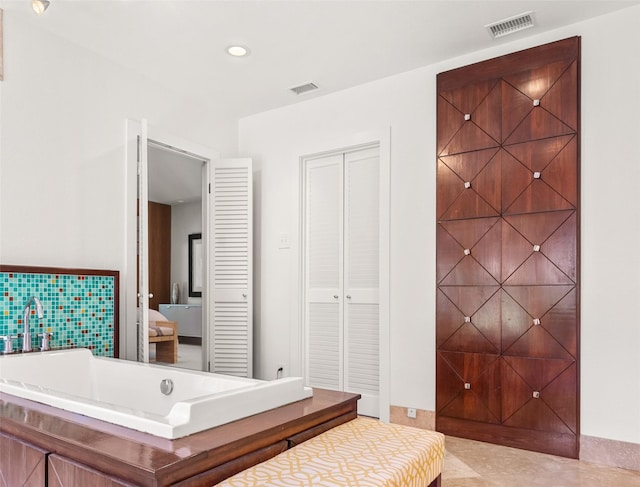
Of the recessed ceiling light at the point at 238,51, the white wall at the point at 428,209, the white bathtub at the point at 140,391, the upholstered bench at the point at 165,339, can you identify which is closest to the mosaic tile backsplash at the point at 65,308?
the white bathtub at the point at 140,391

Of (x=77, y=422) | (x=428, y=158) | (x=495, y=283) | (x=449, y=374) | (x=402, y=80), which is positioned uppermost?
(x=402, y=80)

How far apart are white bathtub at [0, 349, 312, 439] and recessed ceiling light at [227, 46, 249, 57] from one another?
2.12 m

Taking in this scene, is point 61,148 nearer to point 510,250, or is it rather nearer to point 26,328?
point 26,328

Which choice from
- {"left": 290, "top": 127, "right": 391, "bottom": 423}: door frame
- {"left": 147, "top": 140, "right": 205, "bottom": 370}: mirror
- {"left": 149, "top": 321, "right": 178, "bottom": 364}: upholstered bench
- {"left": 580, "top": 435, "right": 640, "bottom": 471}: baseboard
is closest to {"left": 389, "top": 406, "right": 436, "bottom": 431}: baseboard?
{"left": 290, "top": 127, "right": 391, "bottom": 423}: door frame

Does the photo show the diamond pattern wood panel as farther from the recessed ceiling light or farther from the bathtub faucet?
the bathtub faucet

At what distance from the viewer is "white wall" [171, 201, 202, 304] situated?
4188 millimetres

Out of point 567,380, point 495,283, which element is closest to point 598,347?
point 567,380

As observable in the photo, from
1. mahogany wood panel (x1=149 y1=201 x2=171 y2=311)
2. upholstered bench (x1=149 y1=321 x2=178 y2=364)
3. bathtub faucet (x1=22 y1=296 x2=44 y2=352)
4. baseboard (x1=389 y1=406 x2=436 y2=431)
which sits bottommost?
baseboard (x1=389 y1=406 x2=436 y2=431)

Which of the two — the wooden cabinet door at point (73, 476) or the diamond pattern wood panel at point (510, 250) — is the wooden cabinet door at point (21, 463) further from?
the diamond pattern wood panel at point (510, 250)

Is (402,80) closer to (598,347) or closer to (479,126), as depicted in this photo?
(479,126)

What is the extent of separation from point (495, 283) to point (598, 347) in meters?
0.66

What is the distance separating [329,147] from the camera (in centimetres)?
391

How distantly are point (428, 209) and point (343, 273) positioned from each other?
2.99 feet

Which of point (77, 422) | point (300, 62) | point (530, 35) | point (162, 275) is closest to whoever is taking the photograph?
point (77, 422)
